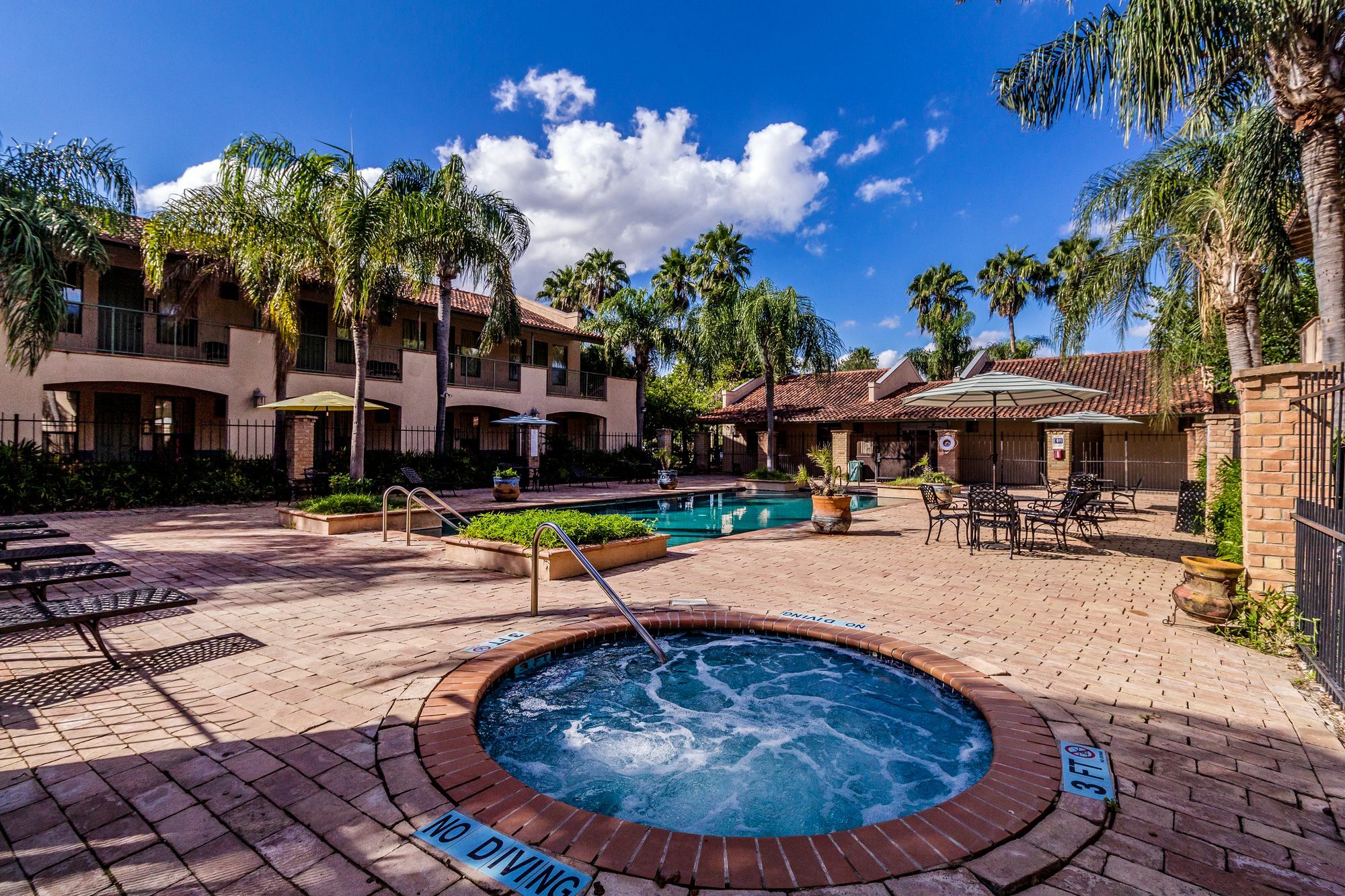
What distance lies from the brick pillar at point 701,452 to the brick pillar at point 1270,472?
2643 cm

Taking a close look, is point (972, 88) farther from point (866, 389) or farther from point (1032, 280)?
point (1032, 280)

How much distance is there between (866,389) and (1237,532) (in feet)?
77.3

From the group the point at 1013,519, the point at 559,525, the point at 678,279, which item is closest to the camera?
the point at 559,525

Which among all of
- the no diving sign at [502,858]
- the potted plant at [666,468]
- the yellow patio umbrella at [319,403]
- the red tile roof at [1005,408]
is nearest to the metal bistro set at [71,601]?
the no diving sign at [502,858]

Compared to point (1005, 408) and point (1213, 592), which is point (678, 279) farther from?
point (1213, 592)

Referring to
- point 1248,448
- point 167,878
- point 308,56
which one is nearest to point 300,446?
point 308,56

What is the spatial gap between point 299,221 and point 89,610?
11.1 meters

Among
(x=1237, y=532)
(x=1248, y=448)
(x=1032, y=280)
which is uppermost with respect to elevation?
(x=1032, y=280)

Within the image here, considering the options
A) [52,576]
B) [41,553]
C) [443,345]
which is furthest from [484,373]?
[52,576]

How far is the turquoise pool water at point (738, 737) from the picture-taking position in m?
3.18

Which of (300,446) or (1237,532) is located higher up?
(300,446)

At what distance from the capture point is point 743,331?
24266 millimetres

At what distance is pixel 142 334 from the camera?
1591 cm

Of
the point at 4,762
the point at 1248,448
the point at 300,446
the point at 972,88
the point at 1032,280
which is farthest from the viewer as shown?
the point at 1032,280
